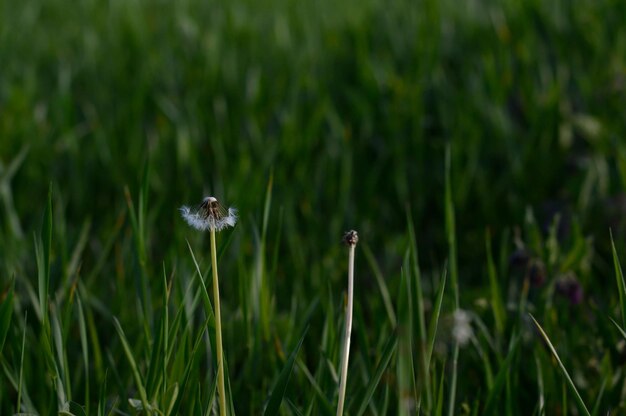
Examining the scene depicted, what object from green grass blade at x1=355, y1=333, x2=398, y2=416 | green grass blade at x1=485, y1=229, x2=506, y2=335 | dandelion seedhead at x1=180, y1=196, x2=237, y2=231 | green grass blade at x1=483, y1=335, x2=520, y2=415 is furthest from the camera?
green grass blade at x1=485, y1=229, x2=506, y2=335

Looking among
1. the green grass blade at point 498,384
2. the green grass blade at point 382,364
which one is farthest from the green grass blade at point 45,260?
the green grass blade at point 498,384

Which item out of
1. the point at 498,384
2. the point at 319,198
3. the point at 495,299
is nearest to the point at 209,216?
the point at 498,384

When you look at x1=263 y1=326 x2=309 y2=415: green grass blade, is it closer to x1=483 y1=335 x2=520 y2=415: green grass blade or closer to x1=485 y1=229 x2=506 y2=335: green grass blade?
x1=483 y1=335 x2=520 y2=415: green grass blade

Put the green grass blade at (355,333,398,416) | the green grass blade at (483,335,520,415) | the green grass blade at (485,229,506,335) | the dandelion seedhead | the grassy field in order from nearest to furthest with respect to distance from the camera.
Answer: the dandelion seedhead, the green grass blade at (355,333,398,416), the green grass blade at (483,335,520,415), the grassy field, the green grass blade at (485,229,506,335)

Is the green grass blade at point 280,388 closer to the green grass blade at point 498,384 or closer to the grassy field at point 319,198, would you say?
the grassy field at point 319,198

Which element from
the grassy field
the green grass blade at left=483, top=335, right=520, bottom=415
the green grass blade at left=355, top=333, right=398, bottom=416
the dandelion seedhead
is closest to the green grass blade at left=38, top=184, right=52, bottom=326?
the grassy field

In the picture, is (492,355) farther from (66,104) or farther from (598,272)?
(66,104)

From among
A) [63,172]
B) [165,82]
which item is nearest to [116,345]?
[63,172]

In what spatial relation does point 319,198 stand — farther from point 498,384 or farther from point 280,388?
point 280,388

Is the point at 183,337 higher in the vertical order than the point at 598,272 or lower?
lower
